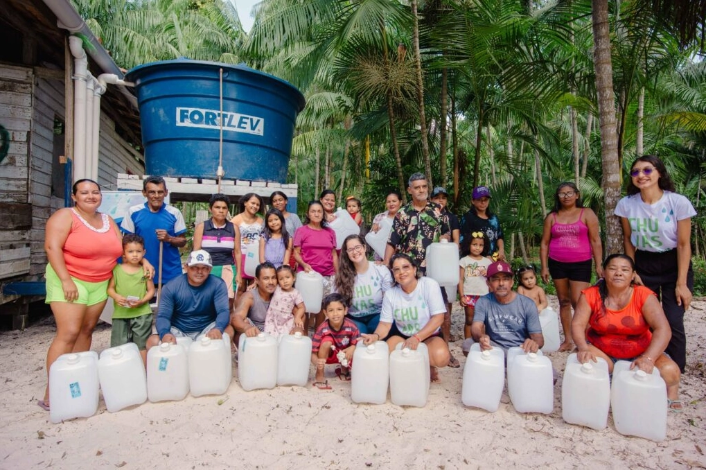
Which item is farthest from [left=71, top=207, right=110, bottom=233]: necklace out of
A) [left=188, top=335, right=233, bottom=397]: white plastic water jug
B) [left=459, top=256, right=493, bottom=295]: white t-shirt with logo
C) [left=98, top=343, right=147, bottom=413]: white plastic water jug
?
[left=459, top=256, right=493, bottom=295]: white t-shirt with logo

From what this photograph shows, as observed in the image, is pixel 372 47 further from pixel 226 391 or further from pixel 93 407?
pixel 93 407

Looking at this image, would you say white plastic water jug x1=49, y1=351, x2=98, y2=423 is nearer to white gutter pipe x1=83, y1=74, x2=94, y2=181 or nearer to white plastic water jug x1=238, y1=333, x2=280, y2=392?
white plastic water jug x1=238, y1=333, x2=280, y2=392

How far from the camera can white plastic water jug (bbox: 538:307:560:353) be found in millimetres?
3775

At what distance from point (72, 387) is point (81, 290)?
0.64 m

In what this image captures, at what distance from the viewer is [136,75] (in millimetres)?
5469

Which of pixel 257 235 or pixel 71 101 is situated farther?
pixel 71 101

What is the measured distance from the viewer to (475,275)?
427 centimetres

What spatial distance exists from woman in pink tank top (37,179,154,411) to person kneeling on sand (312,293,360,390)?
63.0 inches

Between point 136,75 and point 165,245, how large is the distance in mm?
2850

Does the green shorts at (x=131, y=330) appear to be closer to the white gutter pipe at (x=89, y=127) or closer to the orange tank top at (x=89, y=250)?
the orange tank top at (x=89, y=250)

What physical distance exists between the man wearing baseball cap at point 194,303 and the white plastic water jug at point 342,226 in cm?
171

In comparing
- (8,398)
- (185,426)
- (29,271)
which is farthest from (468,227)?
(29,271)

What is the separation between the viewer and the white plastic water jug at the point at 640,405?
2.46m

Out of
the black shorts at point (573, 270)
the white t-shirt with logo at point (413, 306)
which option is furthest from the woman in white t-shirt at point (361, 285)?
the black shorts at point (573, 270)
